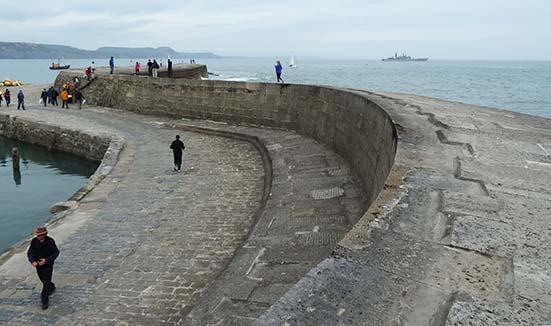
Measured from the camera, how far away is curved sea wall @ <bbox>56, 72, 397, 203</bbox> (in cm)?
823

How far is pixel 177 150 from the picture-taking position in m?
11.7

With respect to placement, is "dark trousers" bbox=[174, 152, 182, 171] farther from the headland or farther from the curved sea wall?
the curved sea wall

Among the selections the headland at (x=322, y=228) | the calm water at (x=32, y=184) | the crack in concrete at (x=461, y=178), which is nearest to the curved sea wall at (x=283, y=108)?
the headland at (x=322, y=228)

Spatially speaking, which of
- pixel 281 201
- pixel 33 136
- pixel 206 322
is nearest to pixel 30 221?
pixel 281 201

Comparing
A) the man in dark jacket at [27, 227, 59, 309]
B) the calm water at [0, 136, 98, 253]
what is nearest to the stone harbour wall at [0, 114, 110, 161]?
the calm water at [0, 136, 98, 253]

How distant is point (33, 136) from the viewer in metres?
20.4

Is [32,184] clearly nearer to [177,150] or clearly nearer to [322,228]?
[177,150]

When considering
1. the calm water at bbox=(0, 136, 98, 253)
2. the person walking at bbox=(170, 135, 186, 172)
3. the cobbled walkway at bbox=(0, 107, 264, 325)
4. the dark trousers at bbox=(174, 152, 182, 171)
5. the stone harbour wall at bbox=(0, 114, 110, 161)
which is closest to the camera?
the cobbled walkway at bbox=(0, 107, 264, 325)

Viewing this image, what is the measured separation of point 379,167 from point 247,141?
8.61m

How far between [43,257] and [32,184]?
11521mm

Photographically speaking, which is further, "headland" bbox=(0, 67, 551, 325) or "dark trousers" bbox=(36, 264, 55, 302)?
"dark trousers" bbox=(36, 264, 55, 302)

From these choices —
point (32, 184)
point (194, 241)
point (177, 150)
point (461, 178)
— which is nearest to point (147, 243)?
point (194, 241)

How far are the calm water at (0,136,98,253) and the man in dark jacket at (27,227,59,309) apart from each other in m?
4.88

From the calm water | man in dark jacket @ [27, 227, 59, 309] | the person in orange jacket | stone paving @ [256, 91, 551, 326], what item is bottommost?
the calm water
